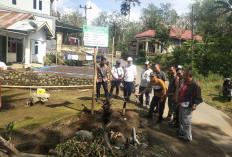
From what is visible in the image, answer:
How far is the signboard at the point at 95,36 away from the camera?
533 centimetres

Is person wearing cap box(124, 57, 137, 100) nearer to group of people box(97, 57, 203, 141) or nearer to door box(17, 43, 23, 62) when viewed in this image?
group of people box(97, 57, 203, 141)

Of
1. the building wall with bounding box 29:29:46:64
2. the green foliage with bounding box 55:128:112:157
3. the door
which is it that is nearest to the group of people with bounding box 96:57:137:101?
the green foliage with bounding box 55:128:112:157

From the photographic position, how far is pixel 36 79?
11289 mm

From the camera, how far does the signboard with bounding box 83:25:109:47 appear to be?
5.33m

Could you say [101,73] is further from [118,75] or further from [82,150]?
[82,150]

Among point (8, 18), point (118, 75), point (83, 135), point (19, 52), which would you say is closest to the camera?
point (83, 135)

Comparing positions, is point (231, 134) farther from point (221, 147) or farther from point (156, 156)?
point (156, 156)

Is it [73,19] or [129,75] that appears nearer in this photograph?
[129,75]

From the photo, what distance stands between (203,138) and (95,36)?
4211mm

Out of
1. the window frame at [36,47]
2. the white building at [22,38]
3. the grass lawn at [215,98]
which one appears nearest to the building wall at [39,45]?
the white building at [22,38]

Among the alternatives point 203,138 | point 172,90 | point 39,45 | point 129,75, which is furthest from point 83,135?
point 39,45

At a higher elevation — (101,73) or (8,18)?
(8,18)

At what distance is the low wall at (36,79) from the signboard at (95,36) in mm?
6185

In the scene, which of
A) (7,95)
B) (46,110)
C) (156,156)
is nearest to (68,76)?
(7,95)
